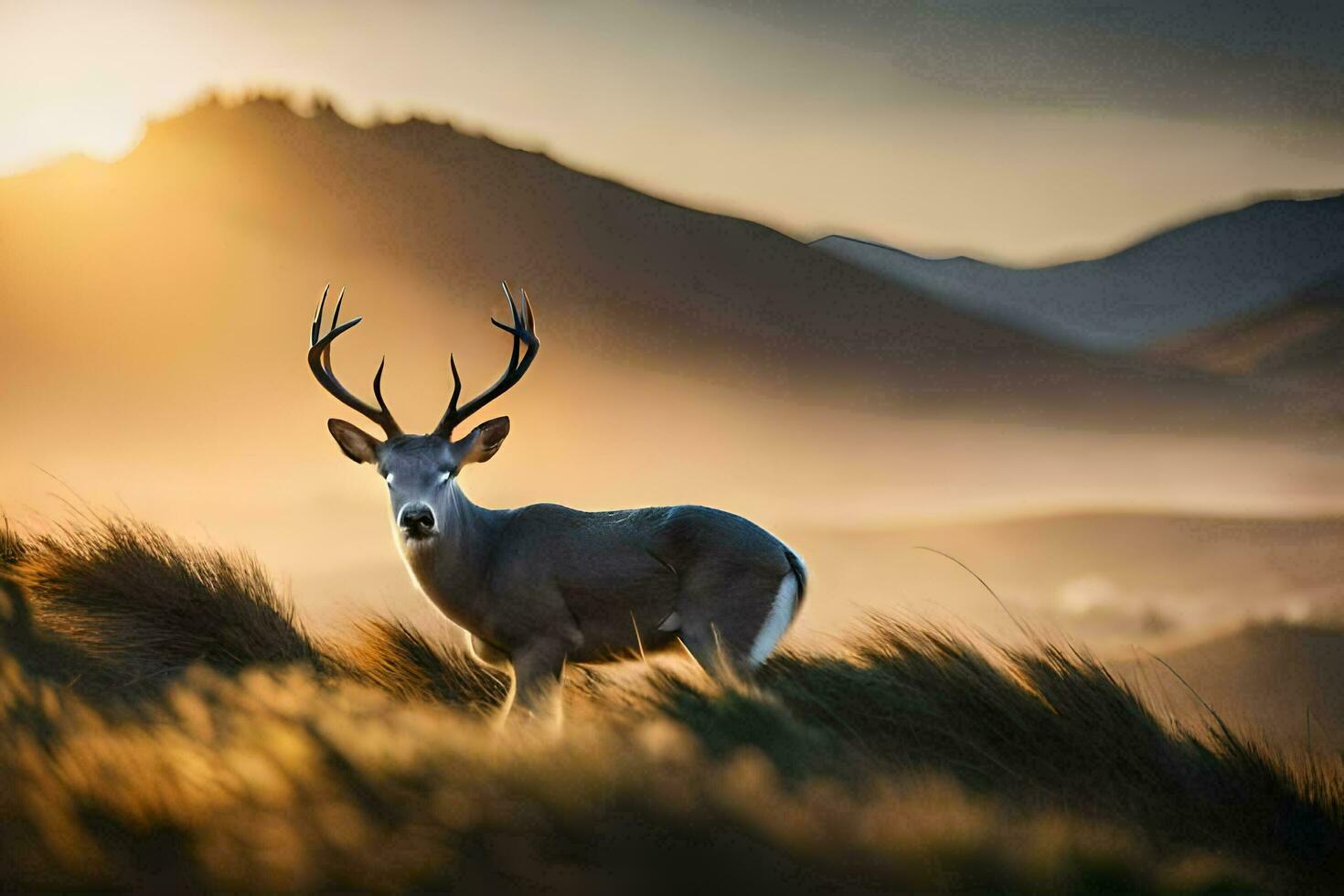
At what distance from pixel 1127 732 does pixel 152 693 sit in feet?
16.5

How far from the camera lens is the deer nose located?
22.3ft

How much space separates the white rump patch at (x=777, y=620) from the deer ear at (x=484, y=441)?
1.68 meters

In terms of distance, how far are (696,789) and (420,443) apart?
11.2 ft

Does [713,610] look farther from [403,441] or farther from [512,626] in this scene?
[403,441]

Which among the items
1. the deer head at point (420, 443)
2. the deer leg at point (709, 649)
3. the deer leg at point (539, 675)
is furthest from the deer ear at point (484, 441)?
the deer leg at point (709, 649)

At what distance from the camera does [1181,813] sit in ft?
16.3

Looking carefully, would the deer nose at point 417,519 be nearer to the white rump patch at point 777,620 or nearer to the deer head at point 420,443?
the deer head at point 420,443

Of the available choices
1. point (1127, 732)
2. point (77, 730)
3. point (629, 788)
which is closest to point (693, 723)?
point (629, 788)

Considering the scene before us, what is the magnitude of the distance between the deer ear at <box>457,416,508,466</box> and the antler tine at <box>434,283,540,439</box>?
119 millimetres

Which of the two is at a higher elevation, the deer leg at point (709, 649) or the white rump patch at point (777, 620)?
the white rump patch at point (777, 620)

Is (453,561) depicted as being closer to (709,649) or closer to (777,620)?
(709,649)

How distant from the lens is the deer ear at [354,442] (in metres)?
7.30

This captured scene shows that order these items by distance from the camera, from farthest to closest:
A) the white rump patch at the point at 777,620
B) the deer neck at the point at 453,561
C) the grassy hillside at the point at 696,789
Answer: the deer neck at the point at 453,561 → the white rump patch at the point at 777,620 → the grassy hillside at the point at 696,789

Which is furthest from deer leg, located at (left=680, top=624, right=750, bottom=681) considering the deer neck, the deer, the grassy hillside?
the deer neck
